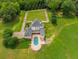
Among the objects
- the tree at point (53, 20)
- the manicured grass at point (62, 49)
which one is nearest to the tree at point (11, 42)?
the manicured grass at point (62, 49)

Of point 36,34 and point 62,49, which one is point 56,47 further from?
point 36,34

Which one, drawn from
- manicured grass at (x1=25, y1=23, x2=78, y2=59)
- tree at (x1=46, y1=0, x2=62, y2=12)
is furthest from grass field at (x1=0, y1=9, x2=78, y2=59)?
tree at (x1=46, y1=0, x2=62, y2=12)

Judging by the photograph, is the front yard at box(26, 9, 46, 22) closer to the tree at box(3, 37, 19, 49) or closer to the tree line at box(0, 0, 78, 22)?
the tree line at box(0, 0, 78, 22)

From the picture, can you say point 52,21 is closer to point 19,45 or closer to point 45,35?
point 45,35

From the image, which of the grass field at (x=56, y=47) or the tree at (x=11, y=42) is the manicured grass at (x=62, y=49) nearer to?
the grass field at (x=56, y=47)

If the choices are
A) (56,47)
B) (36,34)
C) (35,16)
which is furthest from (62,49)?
(35,16)

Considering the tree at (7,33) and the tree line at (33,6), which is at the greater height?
the tree line at (33,6)
